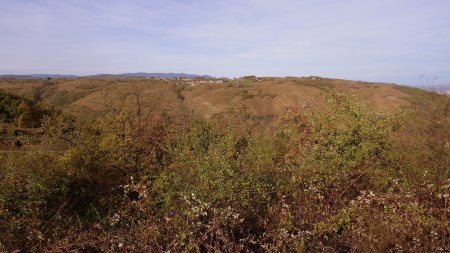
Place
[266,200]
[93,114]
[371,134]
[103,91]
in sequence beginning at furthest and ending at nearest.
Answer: [93,114] < [103,91] < [371,134] < [266,200]

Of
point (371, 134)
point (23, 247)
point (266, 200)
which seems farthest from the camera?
point (371, 134)

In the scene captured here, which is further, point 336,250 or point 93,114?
point 93,114

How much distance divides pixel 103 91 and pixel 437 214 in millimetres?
25351

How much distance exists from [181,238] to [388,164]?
454 inches

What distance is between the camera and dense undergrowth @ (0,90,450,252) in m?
8.22

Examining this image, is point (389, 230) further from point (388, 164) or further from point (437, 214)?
point (388, 164)

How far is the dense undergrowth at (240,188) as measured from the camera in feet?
27.0

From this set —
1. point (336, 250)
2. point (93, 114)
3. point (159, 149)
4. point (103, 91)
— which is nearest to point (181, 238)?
point (336, 250)

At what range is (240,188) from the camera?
12109 mm

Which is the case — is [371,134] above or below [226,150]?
above

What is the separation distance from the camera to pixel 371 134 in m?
16.8

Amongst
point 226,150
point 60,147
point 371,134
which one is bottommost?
point 60,147

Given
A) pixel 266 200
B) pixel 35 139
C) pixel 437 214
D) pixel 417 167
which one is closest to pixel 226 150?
pixel 266 200

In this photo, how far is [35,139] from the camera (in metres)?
22.3
